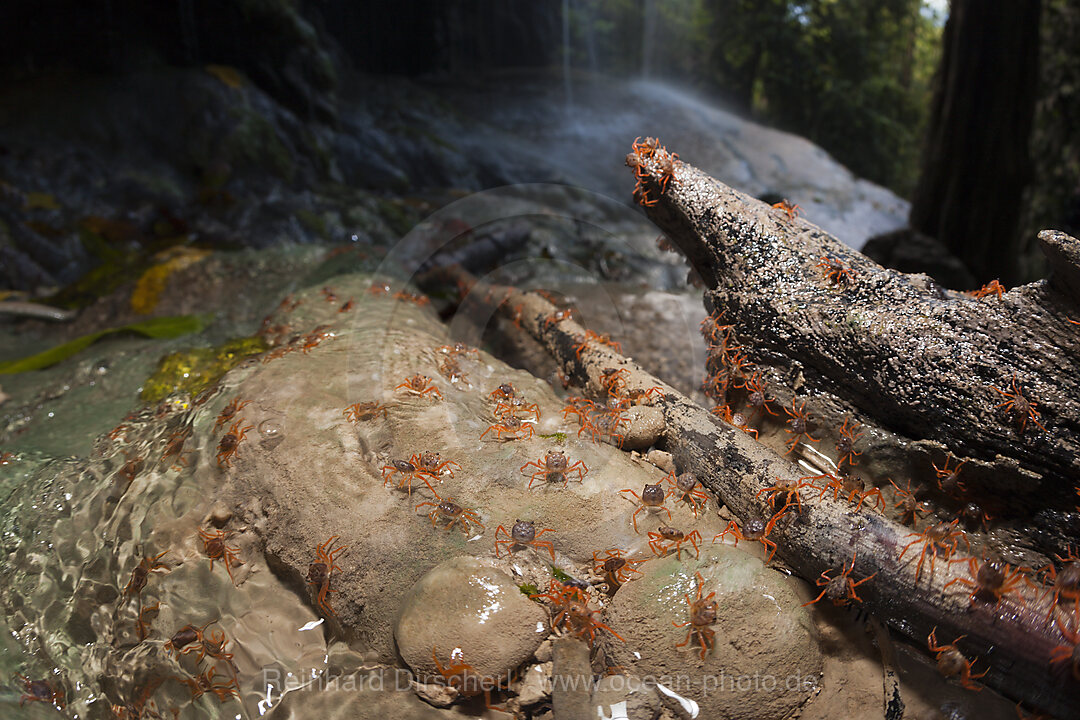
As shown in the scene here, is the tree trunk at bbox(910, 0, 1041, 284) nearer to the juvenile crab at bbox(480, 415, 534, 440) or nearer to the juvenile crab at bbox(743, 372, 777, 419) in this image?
the juvenile crab at bbox(743, 372, 777, 419)

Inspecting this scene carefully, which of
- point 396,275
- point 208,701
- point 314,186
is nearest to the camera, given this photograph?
point 208,701

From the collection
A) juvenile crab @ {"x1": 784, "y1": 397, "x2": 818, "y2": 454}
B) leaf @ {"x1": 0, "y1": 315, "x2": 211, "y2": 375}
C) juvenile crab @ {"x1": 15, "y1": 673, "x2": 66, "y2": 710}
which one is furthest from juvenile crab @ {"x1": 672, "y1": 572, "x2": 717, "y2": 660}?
leaf @ {"x1": 0, "y1": 315, "x2": 211, "y2": 375}

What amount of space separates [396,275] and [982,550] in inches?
192

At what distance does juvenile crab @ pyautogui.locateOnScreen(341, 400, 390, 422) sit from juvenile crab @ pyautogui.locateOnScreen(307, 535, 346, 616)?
679 millimetres

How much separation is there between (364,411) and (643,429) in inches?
60.6

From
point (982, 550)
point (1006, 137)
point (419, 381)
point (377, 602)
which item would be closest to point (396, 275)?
point (419, 381)

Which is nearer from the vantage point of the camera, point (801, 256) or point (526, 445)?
point (526, 445)

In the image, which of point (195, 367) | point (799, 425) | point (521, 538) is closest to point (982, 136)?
point (799, 425)

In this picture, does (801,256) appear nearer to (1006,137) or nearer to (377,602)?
(377,602)

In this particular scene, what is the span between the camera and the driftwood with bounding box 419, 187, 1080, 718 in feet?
7.59

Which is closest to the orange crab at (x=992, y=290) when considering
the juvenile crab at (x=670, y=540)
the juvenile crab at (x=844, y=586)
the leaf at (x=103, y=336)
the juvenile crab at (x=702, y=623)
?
the juvenile crab at (x=844, y=586)

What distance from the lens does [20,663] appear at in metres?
2.77

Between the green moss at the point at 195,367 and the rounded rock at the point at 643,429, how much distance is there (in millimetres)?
2688

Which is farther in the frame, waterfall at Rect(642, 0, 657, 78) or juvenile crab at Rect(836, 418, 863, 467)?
waterfall at Rect(642, 0, 657, 78)
